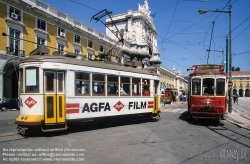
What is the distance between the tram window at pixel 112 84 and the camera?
31.8 feet

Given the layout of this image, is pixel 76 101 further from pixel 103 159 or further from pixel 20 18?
pixel 20 18

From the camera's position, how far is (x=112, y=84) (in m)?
9.83

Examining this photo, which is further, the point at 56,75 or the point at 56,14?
the point at 56,14

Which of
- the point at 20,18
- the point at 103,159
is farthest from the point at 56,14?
the point at 103,159

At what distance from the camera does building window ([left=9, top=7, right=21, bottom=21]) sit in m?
22.7

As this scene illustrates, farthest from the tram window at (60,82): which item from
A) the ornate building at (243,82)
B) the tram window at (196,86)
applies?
the ornate building at (243,82)

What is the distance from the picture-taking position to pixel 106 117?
9602 millimetres

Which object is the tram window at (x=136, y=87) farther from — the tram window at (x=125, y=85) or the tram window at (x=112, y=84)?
the tram window at (x=112, y=84)

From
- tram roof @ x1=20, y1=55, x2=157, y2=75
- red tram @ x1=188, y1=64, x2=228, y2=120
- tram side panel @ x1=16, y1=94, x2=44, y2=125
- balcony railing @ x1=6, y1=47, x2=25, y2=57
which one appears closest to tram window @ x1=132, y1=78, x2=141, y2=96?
tram roof @ x1=20, y1=55, x2=157, y2=75

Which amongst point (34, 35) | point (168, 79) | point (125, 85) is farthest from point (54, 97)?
point (168, 79)

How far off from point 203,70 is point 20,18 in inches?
901

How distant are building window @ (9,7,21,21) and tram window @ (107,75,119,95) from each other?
19555mm

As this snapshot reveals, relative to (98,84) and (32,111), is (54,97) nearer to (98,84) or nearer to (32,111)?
(32,111)

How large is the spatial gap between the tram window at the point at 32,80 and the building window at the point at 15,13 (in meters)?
19.2
